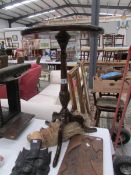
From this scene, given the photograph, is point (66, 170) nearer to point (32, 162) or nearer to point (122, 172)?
point (32, 162)

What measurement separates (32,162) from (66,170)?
163 millimetres

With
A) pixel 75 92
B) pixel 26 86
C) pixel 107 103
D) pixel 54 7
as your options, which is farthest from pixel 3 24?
pixel 75 92

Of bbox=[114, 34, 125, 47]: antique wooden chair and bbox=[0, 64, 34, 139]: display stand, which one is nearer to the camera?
bbox=[0, 64, 34, 139]: display stand

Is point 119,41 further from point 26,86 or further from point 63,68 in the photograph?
point 63,68

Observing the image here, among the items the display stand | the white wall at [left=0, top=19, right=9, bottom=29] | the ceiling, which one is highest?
the ceiling

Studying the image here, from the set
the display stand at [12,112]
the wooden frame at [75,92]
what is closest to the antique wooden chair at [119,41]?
the wooden frame at [75,92]

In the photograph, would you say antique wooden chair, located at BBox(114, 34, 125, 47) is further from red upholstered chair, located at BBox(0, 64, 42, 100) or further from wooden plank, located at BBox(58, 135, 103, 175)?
wooden plank, located at BBox(58, 135, 103, 175)

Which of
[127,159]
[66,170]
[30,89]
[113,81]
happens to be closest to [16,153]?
[66,170]

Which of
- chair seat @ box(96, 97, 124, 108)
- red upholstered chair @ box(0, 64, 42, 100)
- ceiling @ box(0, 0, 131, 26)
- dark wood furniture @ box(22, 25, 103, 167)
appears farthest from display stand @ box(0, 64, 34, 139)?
ceiling @ box(0, 0, 131, 26)

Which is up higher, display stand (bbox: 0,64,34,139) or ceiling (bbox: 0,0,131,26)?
ceiling (bbox: 0,0,131,26)

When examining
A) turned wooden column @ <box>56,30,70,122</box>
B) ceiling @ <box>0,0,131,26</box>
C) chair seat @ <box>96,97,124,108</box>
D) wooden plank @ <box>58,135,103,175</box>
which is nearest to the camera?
wooden plank @ <box>58,135,103,175</box>

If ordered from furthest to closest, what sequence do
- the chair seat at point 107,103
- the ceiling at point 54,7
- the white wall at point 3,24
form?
the white wall at point 3,24, the ceiling at point 54,7, the chair seat at point 107,103

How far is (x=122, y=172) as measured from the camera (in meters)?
1.56

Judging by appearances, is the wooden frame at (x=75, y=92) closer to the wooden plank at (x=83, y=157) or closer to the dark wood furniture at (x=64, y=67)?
the dark wood furniture at (x=64, y=67)
